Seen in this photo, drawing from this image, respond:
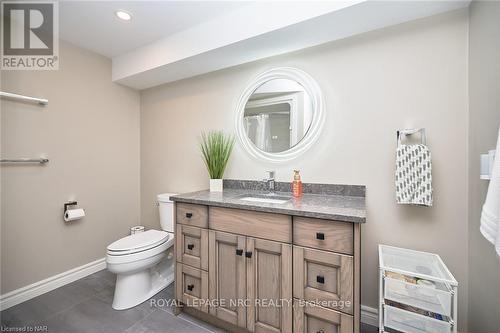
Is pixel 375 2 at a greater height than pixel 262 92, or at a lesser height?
greater

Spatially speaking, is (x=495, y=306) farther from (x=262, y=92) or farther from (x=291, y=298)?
(x=262, y=92)

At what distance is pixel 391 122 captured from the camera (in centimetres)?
144

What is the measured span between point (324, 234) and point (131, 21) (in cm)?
209

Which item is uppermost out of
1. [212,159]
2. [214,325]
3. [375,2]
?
[375,2]

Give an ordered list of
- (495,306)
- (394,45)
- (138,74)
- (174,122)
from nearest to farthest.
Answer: (495,306), (394,45), (138,74), (174,122)

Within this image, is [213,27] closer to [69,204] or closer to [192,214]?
[192,214]

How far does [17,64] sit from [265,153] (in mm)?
2168

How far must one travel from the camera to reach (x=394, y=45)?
1423mm

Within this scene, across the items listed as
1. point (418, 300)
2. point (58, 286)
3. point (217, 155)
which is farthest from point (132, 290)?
point (418, 300)

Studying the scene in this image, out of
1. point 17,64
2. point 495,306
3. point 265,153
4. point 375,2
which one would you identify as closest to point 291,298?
point 495,306

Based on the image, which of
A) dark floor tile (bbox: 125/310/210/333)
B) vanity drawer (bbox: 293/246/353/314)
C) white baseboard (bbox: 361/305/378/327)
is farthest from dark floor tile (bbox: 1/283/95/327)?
white baseboard (bbox: 361/305/378/327)

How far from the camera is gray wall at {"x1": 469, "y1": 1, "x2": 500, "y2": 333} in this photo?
0.98 metres

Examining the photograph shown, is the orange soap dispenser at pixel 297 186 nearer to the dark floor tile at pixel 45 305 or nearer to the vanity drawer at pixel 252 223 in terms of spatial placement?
the vanity drawer at pixel 252 223
